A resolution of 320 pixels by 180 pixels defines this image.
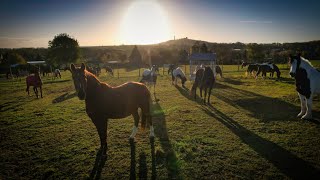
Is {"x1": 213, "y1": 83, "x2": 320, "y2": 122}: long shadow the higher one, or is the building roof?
the building roof

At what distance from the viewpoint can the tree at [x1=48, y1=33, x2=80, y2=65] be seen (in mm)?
63188

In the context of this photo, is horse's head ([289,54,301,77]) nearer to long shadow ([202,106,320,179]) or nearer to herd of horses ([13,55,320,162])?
herd of horses ([13,55,320,162])

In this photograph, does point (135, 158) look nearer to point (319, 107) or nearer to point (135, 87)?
point (135, 87)

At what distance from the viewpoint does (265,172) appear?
578 cm

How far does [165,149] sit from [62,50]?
65045 millimetres

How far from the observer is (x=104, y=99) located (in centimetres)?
700

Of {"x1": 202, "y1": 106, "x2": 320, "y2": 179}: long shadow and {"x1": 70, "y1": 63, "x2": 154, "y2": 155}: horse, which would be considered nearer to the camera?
{"x1": 202, "y1": 106, "x2": 320, "y2": 179}: long shadow

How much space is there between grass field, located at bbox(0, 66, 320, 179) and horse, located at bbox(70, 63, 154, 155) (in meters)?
1.11

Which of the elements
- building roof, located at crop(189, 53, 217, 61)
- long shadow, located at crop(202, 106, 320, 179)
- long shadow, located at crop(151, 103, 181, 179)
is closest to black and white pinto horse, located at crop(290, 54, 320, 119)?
long shadow, located at crop(202, 106, 320, 179)

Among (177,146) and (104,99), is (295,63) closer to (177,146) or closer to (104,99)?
(177,146)

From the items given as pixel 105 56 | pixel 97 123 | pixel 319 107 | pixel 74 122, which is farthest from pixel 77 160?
pixel 105 56

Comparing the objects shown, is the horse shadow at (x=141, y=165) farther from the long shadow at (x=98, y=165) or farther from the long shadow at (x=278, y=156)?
the long shadow at (x=278, y=156)

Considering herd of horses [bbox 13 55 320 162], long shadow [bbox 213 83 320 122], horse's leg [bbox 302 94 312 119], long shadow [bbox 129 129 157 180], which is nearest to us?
long shadow [bbox 129 129 157 180]

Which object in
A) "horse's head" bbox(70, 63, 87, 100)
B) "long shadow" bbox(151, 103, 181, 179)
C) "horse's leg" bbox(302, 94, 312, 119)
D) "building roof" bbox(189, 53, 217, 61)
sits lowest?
"long shadow" bbox(151, 103, 181, 179)
